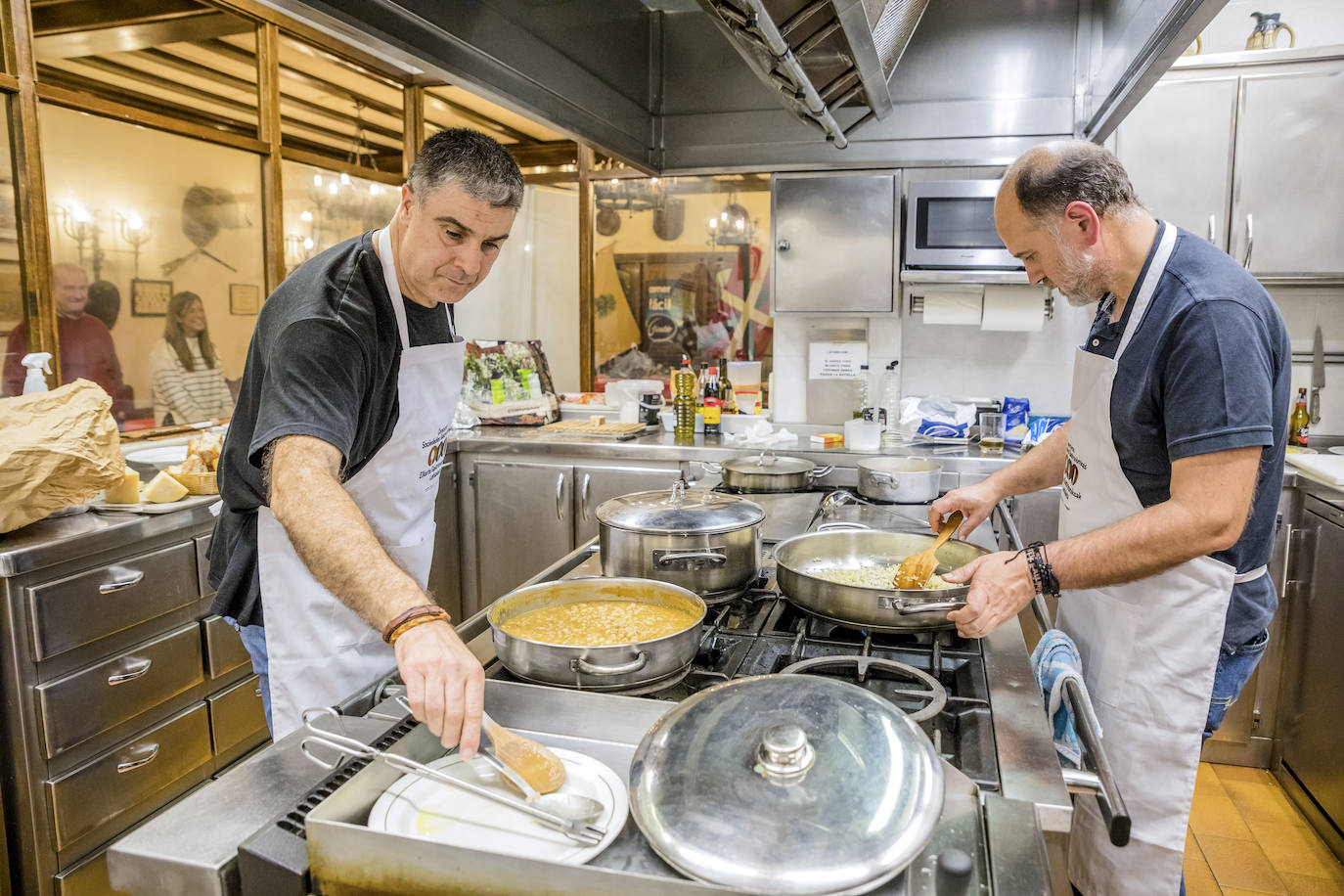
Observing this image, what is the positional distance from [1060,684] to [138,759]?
253 centimetres

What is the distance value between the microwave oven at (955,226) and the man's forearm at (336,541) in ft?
9.73

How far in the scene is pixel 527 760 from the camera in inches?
37.4

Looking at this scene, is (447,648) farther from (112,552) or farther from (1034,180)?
(112,552)

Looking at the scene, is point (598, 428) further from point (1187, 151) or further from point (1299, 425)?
point (1299, 425)

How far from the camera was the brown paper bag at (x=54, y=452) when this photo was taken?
7.41 feet

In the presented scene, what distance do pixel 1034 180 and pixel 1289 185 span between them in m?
2.41

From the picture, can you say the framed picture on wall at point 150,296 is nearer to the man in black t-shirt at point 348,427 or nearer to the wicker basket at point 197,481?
the wicker basket at point 197,481

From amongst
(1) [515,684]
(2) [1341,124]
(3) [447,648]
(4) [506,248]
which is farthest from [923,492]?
(4) [506,248]

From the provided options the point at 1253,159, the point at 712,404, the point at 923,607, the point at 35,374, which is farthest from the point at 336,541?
the point at 1253,159

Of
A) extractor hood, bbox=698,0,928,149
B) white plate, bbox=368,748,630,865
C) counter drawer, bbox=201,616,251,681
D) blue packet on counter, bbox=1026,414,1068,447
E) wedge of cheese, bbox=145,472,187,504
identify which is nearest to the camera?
white plate, bbox=368,748,630,865

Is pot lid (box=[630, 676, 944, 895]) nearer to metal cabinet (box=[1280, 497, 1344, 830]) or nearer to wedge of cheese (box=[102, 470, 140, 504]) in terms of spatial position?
wedge of cheese (box=[102, 470, 140, 504])

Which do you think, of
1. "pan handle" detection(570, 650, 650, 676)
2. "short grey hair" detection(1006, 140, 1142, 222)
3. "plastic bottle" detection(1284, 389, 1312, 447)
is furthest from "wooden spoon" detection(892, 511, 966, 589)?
"plastic bottle" detection(1284, 389, 1312, 447)

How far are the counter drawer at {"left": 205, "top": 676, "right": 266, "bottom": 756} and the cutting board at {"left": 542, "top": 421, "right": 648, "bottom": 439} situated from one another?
69.7 inches

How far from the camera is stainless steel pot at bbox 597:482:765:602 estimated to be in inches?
62.9
